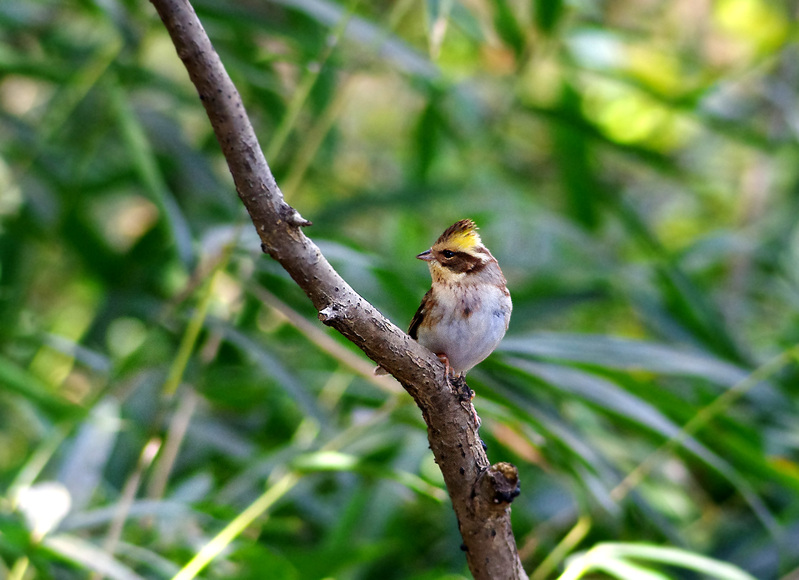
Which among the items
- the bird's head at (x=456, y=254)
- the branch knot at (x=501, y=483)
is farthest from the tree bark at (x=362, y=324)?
the bird's head at (x=456, y=254)

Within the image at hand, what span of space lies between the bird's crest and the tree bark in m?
0.70

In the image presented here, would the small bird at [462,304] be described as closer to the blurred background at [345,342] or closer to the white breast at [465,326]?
the white breast at [465,326]

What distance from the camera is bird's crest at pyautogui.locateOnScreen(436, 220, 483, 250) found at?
7.93 feet

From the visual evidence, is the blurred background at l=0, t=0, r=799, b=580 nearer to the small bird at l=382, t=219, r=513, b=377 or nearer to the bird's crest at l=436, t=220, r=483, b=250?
the small bird at l=382, t=219, r=513, b=377

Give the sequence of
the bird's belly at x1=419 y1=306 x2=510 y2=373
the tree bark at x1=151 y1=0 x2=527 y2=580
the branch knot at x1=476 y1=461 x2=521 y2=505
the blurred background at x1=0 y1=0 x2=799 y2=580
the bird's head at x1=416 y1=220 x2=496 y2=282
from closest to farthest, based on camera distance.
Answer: the tree bark at x1=151 y1=0 x2=527 y2=580 < the branch knot at x1=476 y1=461 x2=521 y2=505 < the bird's belly at x1=419 y1=306 x2=510 y2=373 < the bird's head at x1=416 y1=220 x2=496 y2=282 < the blurred background at x1=0 y1=0 x2=799 y2=580

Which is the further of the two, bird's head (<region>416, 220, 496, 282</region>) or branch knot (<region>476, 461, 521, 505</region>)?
bird's head (<region>416, 220, 496, 282</region>)

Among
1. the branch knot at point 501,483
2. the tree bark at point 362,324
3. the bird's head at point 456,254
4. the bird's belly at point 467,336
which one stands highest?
the bird's head at point 456,254

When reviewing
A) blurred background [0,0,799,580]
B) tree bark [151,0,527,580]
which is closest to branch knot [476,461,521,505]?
tree bark [151,0,527,580]

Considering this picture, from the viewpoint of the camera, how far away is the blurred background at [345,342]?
2.68m

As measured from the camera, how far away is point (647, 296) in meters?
4.07

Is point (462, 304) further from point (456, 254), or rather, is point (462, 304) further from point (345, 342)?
point (345, 342)

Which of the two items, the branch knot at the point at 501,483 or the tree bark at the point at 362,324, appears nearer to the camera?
the tree bark at the point at 362,324

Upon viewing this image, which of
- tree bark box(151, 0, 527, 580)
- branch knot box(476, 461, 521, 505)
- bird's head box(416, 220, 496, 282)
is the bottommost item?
branch knot box(476, 461, 521, 505)

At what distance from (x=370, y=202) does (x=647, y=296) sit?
4.62 feet
